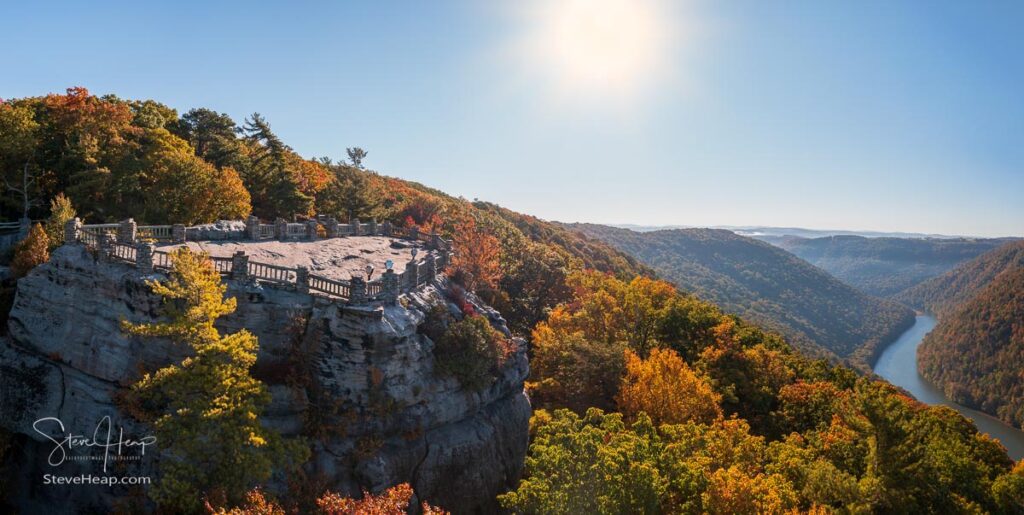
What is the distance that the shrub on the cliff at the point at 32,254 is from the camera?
22.8 meters

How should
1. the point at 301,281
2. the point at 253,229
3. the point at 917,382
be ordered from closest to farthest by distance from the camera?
the point at 301,281
the point at 253,229
the point at 917,382

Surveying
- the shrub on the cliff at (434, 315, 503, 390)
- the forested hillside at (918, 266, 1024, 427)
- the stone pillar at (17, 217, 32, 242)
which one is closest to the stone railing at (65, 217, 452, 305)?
the shrub on the cliff at (434, 315, 503, 390)

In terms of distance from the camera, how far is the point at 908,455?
974 inches

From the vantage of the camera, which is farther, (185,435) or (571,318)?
(571,318)

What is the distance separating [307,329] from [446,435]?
8079mm

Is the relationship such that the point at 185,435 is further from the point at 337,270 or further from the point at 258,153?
the point at 258,153

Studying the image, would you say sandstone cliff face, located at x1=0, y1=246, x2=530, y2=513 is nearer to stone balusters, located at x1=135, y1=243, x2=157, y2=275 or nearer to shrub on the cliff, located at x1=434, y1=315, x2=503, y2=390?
stone balusters, located at x1=135, y1=243, x2=157, y2=275

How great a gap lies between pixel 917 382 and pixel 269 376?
16255 centimetres

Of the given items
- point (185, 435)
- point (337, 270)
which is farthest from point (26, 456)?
point (337, 270)

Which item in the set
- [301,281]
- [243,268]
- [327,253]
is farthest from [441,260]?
[243,268]

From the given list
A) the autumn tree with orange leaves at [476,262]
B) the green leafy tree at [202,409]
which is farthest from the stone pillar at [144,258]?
the autumn tree with orange leaves at [476,262]

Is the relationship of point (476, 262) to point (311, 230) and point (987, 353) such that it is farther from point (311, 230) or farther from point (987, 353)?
point (987, 353)

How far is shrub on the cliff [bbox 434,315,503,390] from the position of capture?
23.1m

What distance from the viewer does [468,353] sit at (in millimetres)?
23656
